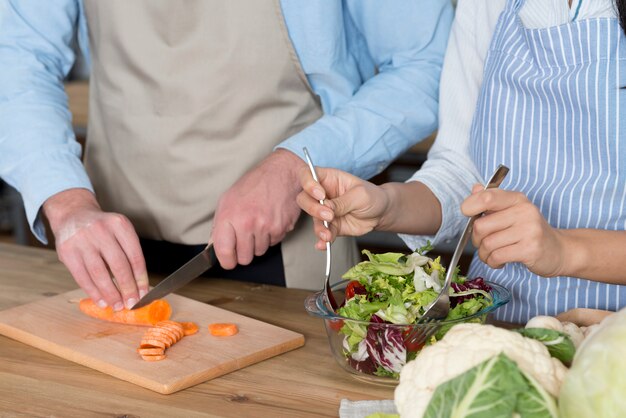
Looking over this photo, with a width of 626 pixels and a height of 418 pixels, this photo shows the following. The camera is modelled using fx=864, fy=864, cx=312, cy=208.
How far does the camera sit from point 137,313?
4.51ft

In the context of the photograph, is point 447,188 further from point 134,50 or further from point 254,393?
point 134,50

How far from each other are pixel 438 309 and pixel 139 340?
1.56ft

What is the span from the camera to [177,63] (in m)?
1.66

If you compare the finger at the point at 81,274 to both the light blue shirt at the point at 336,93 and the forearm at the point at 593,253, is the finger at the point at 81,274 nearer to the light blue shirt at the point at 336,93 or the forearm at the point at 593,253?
the light blue shirt at the point at 336,93

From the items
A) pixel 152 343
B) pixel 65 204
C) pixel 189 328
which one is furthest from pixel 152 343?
pixel 65 204

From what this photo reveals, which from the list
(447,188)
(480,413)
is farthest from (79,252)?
(480,413)

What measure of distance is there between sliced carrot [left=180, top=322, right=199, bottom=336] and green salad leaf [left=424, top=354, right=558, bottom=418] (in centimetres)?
62

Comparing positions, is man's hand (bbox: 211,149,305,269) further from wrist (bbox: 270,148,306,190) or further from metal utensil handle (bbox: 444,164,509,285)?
metal utensil handle (bbox: 444,164,509,285)

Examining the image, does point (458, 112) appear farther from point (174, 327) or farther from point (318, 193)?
point (174, 327)

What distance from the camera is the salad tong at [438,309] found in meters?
1.08

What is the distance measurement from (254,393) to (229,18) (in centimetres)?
77

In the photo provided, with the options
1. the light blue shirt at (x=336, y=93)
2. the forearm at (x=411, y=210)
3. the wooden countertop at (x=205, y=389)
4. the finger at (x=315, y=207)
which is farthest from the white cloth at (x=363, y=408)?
the light blue shirt at (x=336, y=93)

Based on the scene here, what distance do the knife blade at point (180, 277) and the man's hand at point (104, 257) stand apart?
1.4 inches

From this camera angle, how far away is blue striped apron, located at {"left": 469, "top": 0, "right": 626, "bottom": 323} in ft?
4.20
